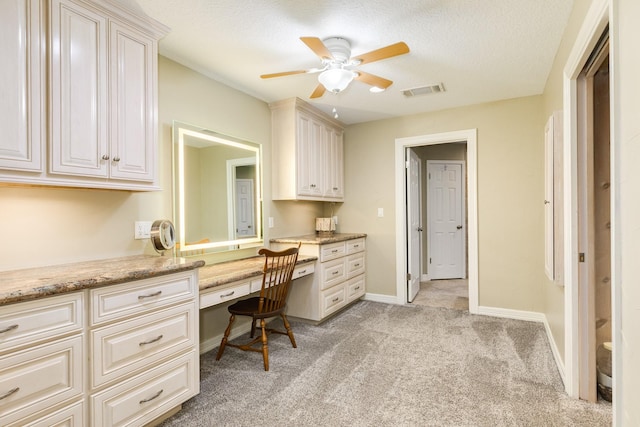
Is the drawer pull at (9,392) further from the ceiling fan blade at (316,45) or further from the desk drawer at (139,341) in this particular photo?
the ceiling fan blade at (316,45)

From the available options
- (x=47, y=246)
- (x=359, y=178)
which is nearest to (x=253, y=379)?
(x=47, y=246)

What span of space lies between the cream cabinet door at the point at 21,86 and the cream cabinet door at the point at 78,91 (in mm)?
57

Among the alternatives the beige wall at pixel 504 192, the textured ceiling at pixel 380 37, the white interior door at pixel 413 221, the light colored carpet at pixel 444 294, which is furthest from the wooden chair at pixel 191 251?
the light colored carpet at pixel 444 294

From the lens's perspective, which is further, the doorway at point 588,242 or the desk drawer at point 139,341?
the doorway at point 588,242

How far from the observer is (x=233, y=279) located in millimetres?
2334

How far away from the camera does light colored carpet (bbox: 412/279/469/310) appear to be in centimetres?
414

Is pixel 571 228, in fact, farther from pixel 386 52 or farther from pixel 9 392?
pixel 9 392

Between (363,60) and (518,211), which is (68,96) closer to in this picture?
(363,60)

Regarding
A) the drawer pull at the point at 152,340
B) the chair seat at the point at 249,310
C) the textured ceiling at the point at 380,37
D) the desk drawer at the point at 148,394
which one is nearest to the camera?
the desk drawer at the point at 148,394

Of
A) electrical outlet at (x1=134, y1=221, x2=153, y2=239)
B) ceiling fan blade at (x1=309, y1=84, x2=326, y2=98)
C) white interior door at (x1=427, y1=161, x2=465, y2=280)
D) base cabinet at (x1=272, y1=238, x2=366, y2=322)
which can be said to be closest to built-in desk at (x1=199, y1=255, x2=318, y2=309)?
base cabinet at (x1=272, y1=238, x2=366, y2=322)

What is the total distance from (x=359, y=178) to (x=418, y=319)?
74.2 inches

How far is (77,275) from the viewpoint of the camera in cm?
152

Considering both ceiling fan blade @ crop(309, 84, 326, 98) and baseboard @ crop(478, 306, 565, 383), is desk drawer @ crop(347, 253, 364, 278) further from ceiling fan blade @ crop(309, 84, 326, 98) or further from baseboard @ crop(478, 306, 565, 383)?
ceiling fan blade @ crop(309, 84, 326, 98)

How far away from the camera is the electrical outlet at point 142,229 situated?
225 centimetres
